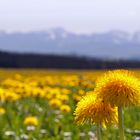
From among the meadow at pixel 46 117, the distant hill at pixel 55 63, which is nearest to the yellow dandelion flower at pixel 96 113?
the meadow at pixel 46 117

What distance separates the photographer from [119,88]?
2.66 meters

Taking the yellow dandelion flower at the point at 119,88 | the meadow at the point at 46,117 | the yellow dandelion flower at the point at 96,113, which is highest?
the yellow dandelion flower at the point at 119,88

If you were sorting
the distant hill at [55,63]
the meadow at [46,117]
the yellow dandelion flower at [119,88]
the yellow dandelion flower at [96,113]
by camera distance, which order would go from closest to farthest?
1. the yellow dandelion flower at [119,88]
2. the yellow dandelion flower at [96,113]
3. the meadow at [46,117]
4. the distant hill at [55,63]

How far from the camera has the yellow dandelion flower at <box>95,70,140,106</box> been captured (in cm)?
263

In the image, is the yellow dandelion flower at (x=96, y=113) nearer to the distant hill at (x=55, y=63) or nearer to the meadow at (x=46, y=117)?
the meadow at (x=46, y=117)

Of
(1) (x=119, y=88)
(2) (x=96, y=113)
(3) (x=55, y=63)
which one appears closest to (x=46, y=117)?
(2) (x=96, y=113)

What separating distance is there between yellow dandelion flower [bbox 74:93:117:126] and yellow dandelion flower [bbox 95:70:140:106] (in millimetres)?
116

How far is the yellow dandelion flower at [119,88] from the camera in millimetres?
2631

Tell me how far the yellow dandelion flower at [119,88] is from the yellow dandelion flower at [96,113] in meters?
0.12

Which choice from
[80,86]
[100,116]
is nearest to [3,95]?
[80,86]

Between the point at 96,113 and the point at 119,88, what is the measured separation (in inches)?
9.5

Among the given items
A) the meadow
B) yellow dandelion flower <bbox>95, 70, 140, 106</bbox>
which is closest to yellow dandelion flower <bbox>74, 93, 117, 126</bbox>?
yellow dandelion flower <bbox>95, 70, 140, 106</bbox>

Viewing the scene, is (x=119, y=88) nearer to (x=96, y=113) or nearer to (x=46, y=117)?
(x=96, y=113)

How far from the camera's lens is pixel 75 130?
1019 cm
